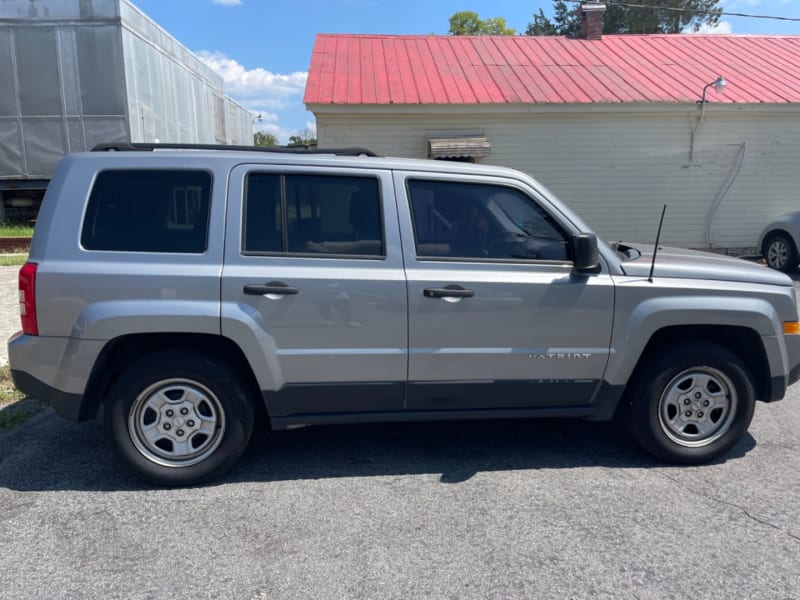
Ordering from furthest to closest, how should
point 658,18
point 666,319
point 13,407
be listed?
1. point 658,18
2. point 13,407
3. point 666,319

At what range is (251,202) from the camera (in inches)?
144

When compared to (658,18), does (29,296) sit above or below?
below

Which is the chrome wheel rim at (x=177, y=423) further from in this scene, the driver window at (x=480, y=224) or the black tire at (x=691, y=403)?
the black tire at (x=691, y=403)

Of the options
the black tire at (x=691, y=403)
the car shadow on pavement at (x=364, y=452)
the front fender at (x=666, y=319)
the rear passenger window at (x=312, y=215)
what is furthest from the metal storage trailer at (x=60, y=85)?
the black tire at (x=691, y=403)

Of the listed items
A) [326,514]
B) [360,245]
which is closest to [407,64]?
[360,245]

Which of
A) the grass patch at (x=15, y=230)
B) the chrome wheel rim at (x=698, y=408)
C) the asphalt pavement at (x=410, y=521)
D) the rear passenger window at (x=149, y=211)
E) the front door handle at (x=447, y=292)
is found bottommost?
the grass patch at (x=15, y=230)

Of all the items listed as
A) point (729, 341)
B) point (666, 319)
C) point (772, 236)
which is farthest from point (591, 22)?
point (666, 319)

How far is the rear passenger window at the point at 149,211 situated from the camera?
3.56 metres

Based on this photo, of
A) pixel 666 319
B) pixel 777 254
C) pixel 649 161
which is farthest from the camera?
pixel 649 161

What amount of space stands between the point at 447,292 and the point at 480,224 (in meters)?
0.52

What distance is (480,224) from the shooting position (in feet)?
12.6

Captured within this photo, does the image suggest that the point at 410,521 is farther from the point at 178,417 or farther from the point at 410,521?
the point at 178,417

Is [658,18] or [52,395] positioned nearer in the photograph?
[52,395]

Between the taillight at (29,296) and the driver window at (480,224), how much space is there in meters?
2.19
